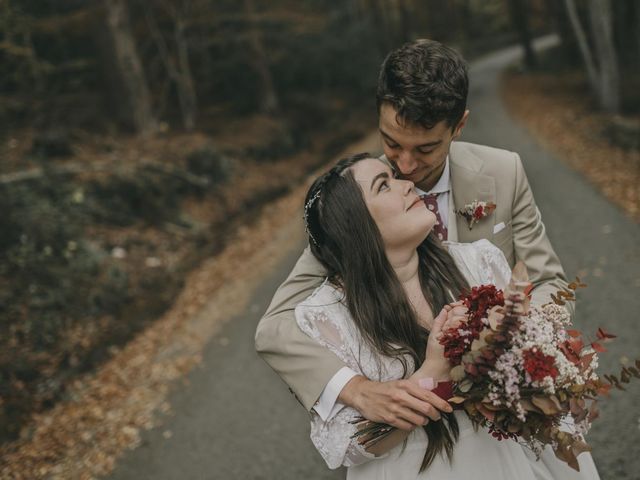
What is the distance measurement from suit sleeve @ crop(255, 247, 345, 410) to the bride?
0.06m

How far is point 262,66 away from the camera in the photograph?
16594 mm

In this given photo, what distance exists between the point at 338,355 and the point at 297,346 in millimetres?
178

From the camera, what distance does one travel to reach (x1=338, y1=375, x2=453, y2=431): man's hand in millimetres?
1820

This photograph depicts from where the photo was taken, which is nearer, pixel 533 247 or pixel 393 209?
pixel 393 209

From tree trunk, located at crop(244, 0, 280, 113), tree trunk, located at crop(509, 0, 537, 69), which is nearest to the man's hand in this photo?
tree trunk, located at crop(244, 0, 280, 113)

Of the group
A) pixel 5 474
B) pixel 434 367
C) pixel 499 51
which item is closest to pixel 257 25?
pixel 5 474

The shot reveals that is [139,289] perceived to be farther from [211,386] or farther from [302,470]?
[302,470]

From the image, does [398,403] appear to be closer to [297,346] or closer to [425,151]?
[297,346]

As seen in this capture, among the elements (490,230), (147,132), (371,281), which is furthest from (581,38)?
(371,281)

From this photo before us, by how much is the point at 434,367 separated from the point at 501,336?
33 centimetres

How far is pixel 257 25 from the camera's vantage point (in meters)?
16.5

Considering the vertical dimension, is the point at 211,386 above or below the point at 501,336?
below

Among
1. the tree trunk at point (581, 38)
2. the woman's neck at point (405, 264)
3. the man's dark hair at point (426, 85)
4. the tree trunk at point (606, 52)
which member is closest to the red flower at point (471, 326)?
the woman's neck at point (405, 264)

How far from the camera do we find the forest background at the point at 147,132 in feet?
23.1
